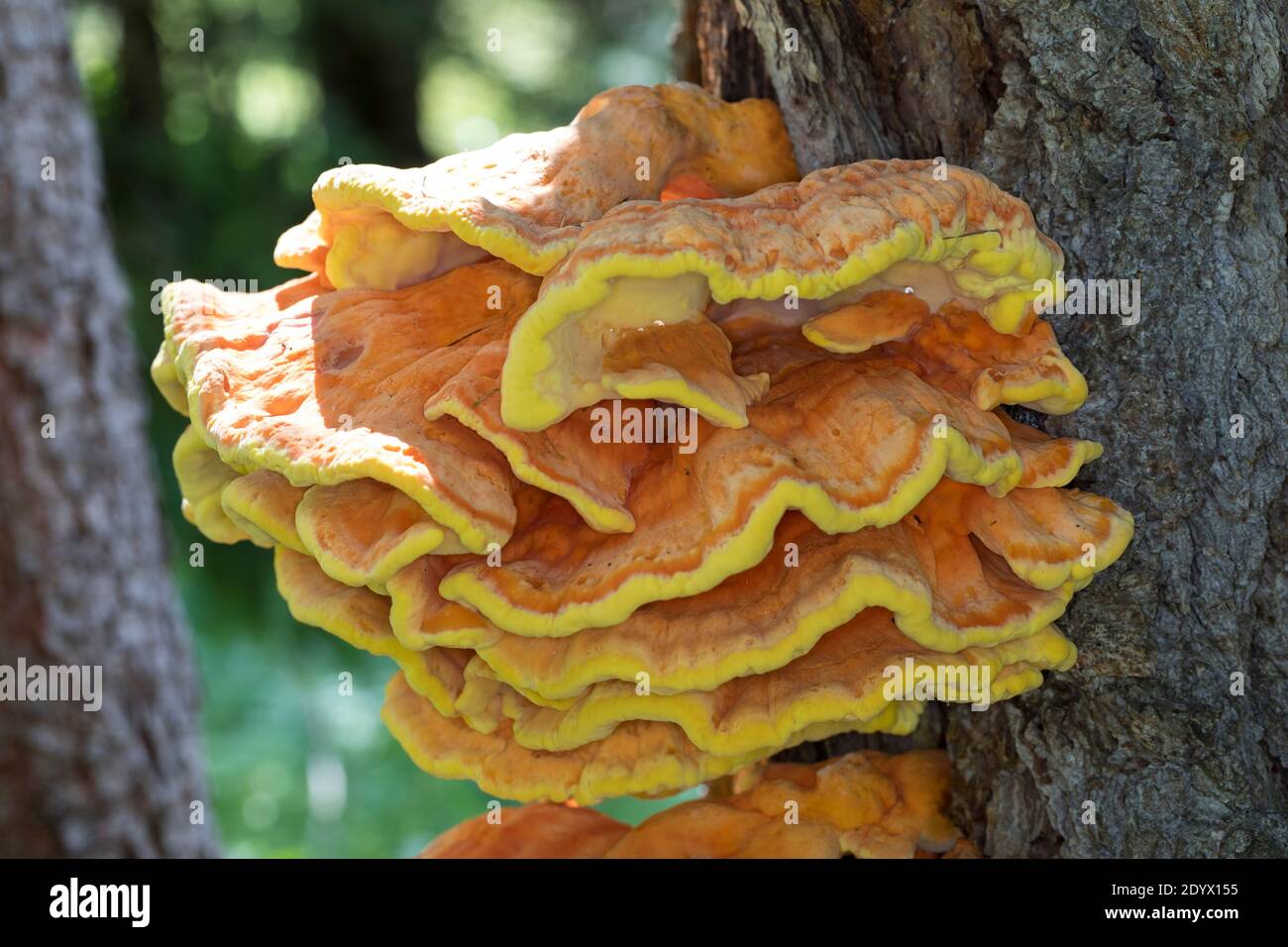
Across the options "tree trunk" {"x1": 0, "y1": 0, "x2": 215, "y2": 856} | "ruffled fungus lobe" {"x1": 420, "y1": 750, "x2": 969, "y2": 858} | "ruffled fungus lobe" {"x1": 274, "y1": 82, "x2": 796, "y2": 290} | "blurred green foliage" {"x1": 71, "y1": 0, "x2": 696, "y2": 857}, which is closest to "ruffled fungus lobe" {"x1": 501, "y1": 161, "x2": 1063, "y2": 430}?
"ruffled fungus lobe" {"x1": 274, "y1": 82, "x2": 796, "y2": 290}

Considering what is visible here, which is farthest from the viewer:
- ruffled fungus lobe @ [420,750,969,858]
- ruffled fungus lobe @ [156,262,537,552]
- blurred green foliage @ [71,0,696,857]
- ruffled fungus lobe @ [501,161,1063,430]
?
blurred green foliage @ [71,0,696,857]

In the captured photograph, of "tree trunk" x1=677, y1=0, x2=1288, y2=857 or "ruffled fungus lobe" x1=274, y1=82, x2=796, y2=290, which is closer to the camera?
"ruffled fungus lobe" x1=274, y1=82, x2=796, y2=290

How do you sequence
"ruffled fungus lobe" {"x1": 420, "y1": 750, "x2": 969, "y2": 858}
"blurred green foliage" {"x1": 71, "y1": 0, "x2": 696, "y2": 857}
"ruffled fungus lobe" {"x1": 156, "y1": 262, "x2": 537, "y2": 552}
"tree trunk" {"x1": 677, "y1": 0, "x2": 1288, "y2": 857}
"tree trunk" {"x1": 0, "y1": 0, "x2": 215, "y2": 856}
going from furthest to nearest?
"blurred green foliage" {"x1": 71, "y1": 0, "x2": 696, "y2": 857}, "tree trunk" {"x1": 0, "y1": 0, "x2": 215, "y2": 856}, "ruffled fungus lobe" {"x1": 420, "y1": 750, "x2": 969, "y2": 858}, "tree trunk" {"x1": 677, "y1": 0, "x2": 1288, "y2": 857}, "ruffled fungus lobe" {"x1": 156, "y1": 262, "x2": 537, "y2": 552}

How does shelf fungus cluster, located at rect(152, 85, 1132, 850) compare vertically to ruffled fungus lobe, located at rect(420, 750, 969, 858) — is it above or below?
above

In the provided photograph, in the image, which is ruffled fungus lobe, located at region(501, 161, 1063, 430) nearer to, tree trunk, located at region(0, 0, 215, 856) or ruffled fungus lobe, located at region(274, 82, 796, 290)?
ruffled fungus lobe, located at region(274, 82, 796, 290)

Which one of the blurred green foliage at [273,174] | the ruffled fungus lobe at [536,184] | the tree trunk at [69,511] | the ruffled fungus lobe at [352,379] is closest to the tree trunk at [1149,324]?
the ruffled fungus lobe at [536,184]

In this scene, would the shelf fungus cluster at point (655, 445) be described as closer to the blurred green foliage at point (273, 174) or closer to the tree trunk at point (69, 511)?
the tree trunk at point (69, 511)

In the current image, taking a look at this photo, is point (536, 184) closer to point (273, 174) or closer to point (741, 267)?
point (741, 267)

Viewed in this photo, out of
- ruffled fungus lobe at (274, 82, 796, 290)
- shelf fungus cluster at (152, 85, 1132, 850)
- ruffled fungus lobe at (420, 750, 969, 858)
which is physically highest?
ruffled fungus lobe at (274, 82, 796, 290)

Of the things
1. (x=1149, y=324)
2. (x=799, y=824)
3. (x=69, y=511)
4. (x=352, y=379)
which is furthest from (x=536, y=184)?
→ (x=69, y=511)

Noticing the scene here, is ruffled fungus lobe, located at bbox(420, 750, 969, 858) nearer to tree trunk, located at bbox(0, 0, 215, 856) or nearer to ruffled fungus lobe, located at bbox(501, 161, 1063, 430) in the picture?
ruffled fungus lobe, located at bbox(501, 161, 1063, 430)
